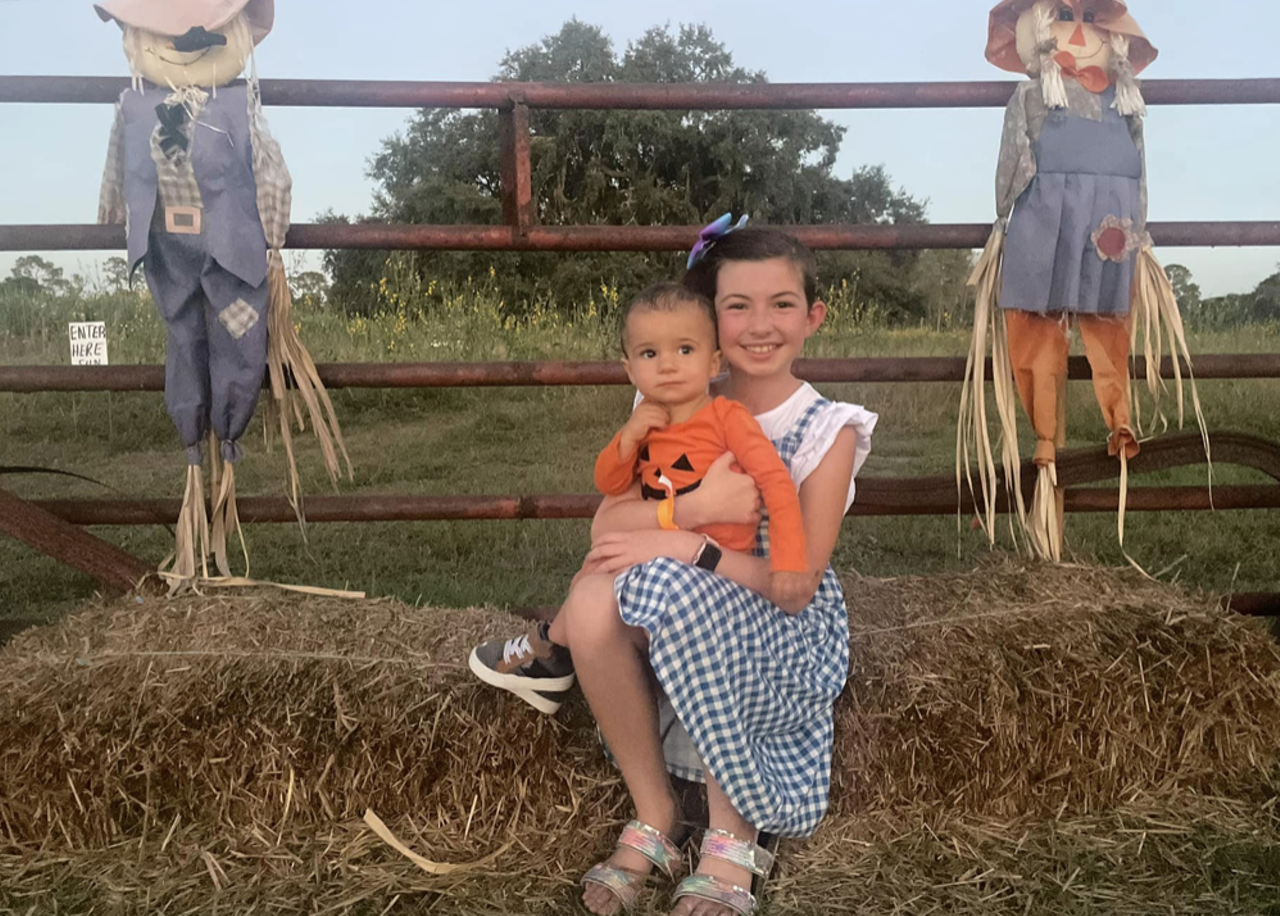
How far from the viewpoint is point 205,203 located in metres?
2.12

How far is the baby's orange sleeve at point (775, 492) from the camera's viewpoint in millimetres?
1630

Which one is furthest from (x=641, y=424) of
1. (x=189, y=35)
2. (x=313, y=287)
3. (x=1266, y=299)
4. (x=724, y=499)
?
(x=1266, y=299)

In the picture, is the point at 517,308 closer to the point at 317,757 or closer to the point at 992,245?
the point at 992,245

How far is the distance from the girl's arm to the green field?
167 cm

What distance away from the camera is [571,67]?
23.8 feet

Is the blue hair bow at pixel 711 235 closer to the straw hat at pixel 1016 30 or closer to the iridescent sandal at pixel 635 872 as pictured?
the straw hat at pixel 1016 30

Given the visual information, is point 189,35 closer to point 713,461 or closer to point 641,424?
point 641,424

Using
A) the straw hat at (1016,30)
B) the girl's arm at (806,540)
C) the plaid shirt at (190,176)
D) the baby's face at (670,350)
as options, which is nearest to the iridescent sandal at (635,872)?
the girl's arm at (806,540)

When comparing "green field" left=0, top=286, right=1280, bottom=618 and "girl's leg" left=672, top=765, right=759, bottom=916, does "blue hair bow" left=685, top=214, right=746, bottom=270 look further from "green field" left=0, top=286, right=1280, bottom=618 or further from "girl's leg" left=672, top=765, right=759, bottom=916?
"green field" left=0, top=286, right=1280, bottom=618

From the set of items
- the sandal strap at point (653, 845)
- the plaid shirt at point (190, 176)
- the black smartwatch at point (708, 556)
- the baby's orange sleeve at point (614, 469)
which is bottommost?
the sandal strap at point (653, 845)

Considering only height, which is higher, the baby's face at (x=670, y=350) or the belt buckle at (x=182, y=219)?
the belt buckle at (x=182, y=219)

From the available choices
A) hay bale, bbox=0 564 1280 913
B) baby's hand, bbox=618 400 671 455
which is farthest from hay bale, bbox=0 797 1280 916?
baby's hand, bbox=618 400 671 455

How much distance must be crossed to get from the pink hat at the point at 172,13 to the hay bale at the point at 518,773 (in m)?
1.22

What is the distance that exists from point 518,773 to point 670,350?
829 mm
